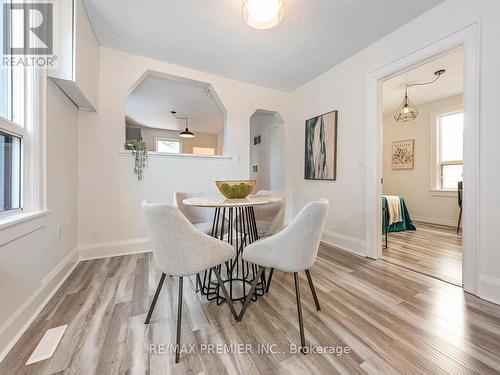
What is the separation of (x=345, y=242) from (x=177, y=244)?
94.2 inches

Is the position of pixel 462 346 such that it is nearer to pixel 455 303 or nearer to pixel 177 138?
pixel 455 303

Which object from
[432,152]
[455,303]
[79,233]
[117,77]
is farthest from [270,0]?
[432,152]

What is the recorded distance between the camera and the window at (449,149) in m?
3.91

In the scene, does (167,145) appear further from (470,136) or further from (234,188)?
(470,136)

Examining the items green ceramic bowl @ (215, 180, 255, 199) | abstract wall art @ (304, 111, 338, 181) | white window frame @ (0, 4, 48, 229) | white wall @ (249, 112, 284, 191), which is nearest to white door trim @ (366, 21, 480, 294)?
abstract wall art @ (304, 111, 338, 181)

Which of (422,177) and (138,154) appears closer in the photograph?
(138,154)

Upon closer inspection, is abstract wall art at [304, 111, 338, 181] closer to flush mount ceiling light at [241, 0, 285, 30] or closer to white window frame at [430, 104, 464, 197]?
flush mount ceiling light at [241, 0, 285, 30]

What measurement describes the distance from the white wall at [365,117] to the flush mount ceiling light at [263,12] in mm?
1421

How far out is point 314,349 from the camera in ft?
3.67

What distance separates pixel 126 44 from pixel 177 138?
4815 millimetres

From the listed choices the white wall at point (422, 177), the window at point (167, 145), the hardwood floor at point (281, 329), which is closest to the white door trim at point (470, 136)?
the hardwood floor at point (281, 329)

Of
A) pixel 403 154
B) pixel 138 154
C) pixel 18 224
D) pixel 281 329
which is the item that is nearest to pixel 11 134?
pixel 18 224

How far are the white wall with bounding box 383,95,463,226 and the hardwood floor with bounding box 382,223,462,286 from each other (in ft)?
1.62

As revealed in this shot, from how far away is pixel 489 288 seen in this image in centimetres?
157
